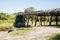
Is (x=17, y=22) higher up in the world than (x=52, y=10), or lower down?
lower down

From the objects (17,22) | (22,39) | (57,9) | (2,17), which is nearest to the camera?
(22,39)

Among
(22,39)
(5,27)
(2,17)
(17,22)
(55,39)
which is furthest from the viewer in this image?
(2,17)

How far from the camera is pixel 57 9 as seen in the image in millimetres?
35750

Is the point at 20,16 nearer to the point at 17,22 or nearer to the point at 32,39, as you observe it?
the point at 17,22

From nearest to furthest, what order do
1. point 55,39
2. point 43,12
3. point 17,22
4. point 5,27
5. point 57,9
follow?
point 55,39
point 57,9
point 43,12
point 5,27
point 17,22

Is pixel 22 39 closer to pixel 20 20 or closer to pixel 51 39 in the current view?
pixel 51 39

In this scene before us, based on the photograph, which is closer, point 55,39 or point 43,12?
point 55,39

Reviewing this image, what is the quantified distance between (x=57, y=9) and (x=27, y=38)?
15.7m

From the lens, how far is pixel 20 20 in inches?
1957

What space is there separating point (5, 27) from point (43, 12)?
12273 mm

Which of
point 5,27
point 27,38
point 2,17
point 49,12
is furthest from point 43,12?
point 2,17

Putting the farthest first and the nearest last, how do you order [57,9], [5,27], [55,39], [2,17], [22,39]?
[2,17], [5,27], [57,9], [22,39], [55,39]

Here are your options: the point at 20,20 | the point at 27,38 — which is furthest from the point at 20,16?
the point at 27,38

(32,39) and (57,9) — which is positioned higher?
(57,9)
